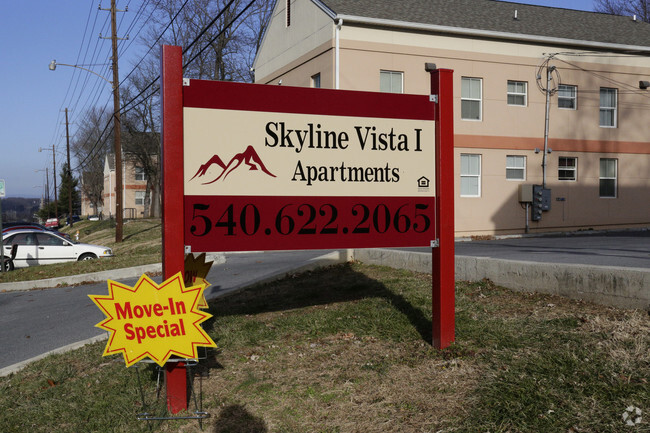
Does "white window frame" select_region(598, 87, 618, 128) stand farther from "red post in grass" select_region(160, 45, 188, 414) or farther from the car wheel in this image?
"red post in grass" select_region(160, 45, 188, 414)

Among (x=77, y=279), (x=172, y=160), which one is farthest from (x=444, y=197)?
(x=77, y=279)

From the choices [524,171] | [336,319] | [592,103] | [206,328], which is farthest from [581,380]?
[592,103]

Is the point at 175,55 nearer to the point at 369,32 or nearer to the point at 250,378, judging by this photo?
the point at 250,378

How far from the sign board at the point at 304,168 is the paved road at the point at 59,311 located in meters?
3.96

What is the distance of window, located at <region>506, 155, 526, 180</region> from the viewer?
77.8 feet

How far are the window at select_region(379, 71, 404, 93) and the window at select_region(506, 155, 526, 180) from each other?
5240 mm

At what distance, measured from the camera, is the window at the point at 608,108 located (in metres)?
25.2

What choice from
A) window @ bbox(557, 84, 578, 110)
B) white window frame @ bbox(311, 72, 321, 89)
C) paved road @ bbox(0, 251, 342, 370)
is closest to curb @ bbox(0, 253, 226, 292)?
paved road @ bbox(0, 251, 342, 370)

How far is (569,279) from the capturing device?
22.6 feet

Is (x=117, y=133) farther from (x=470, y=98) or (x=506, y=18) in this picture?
(x=506, y=18)

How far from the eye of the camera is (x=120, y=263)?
1759cm

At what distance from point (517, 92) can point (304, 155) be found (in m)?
19.9

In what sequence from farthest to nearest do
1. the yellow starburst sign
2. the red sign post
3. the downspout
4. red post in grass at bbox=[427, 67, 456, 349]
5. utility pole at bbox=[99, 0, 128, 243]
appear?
1. utility pole at bbox=[99, 0, 128, 243]
2. the downspout
3. red post in grass at bbox=[427, 67, 456, 349]
4. the red sign post
5. the yellow starburst sign

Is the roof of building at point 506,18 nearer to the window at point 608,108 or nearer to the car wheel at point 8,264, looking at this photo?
the window at point 608,108
